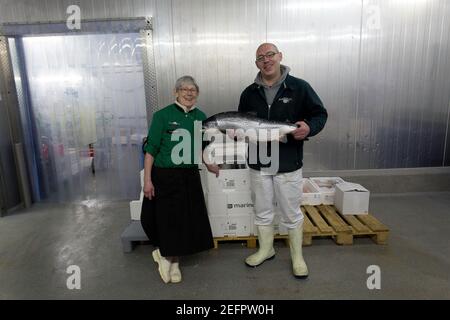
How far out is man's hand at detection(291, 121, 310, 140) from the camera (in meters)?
2.25

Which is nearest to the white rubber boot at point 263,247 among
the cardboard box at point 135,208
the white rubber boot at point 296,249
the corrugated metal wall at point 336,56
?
the white rubber boot at point 296,249

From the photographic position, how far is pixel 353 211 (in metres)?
3.28

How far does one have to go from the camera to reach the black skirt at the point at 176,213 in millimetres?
2404

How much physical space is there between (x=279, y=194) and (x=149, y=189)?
3.28 ft

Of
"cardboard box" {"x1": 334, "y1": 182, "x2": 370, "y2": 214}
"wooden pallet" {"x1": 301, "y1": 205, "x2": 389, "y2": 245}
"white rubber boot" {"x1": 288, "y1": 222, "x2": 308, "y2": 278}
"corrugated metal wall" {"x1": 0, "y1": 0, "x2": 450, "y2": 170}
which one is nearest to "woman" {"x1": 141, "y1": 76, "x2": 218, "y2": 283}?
"white rubber boot" {"x1": 288, "y1": 222, "x2": 308, "y2": 278}

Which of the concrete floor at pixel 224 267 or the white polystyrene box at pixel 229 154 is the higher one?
the white polystyrene box at pixel 229 154

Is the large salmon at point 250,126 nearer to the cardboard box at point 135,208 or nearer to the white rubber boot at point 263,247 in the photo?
the white rubber boot at point 263,247

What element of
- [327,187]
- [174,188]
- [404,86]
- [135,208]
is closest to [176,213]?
[174,188]

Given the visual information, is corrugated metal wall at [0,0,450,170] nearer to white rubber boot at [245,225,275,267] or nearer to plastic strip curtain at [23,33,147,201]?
plastic strip curtain at [23,33,147,201]

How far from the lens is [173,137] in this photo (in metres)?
2.33

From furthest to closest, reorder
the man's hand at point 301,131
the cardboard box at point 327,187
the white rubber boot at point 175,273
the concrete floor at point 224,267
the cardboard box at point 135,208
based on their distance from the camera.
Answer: the cardboard box at point 327,187, the cardboard box at point 135,208, the white rubber boot at point 175,273, the concrete floor at point 224,267, the man's hand at point 301,131

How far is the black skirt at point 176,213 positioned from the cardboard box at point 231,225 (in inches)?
15.5
